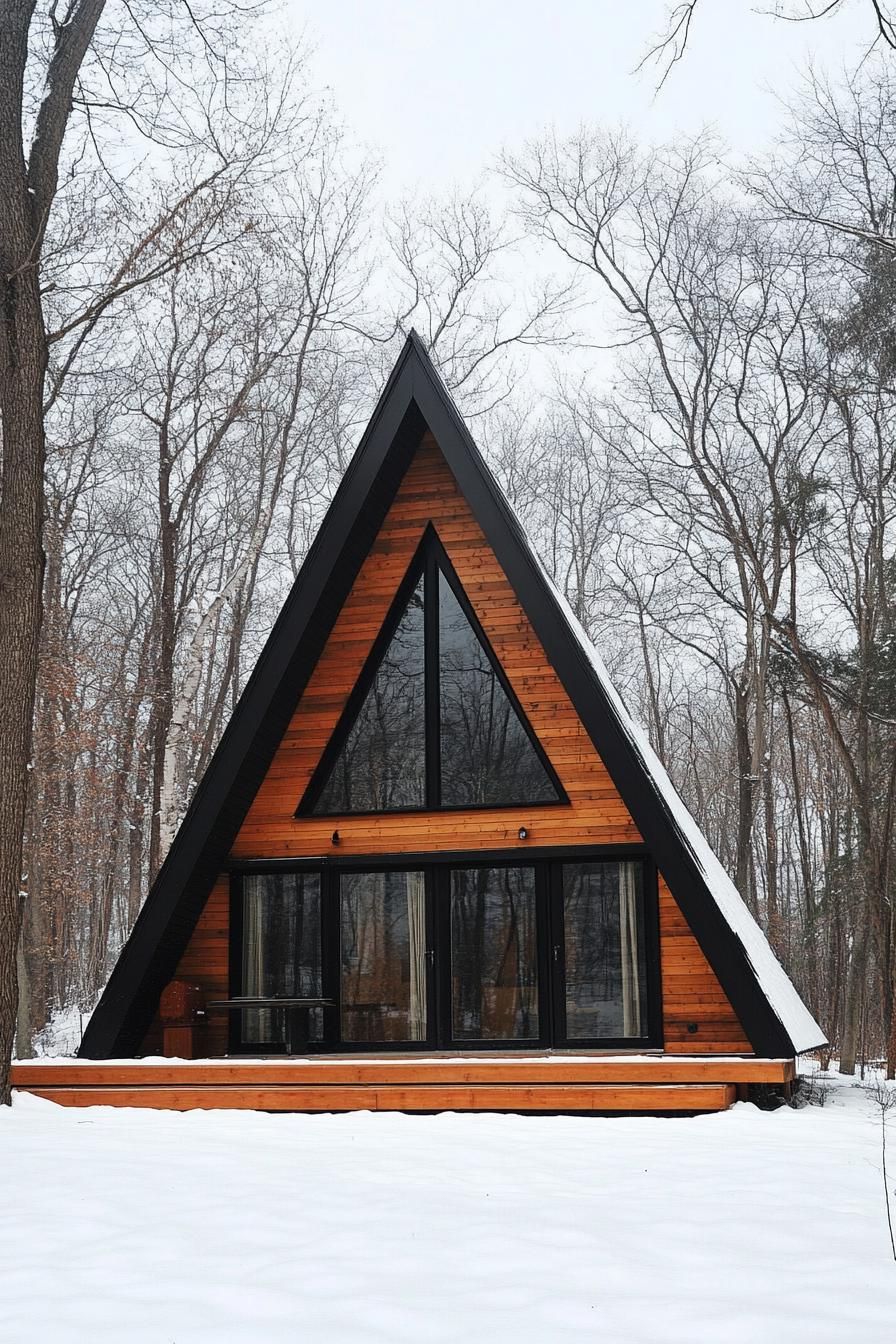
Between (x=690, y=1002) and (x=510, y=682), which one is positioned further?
(x=510, y=682)

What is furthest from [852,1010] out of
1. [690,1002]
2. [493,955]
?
[493,955]

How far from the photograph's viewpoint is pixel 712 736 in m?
30.2

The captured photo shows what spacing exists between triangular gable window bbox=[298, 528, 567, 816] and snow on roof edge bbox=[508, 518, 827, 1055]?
75cm

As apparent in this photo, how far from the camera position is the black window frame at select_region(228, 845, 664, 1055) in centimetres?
910

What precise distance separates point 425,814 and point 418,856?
1.08 feet

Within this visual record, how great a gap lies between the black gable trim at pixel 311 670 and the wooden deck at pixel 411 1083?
547 mm

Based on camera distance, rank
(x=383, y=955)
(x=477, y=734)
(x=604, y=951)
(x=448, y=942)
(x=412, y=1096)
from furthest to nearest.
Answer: (x=477, y=734), (x=383, y=955), (x=448, y=942), (x=604, y=951), (x=412, y=1096)

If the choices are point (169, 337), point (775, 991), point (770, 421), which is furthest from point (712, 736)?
point (775, 991)

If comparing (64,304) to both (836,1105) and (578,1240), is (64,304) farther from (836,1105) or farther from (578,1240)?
(578,1240)

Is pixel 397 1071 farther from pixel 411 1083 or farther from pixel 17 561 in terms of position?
pixel 17 561

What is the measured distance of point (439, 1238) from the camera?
14.3ft

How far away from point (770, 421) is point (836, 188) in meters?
4.15

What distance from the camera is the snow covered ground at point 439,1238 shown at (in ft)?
11.3

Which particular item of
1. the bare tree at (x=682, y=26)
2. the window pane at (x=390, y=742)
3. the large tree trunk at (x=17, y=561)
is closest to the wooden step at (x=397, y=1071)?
the large tree trunk at (x=17, y=561)
